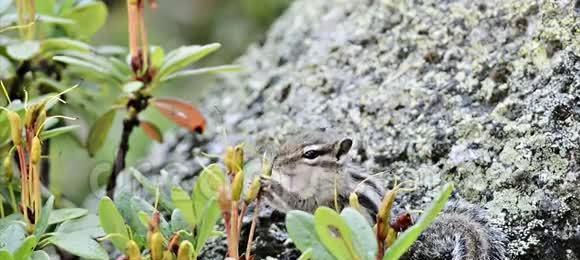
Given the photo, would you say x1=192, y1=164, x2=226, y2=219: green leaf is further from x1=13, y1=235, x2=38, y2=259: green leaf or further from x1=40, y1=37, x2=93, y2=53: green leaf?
x1=40, y1=37, x2=93, y2=53: green leaf

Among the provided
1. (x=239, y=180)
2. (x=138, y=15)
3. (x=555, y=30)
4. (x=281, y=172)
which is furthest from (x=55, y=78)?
(x=555, y=30)

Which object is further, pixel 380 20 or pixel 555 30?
pixel 380 20

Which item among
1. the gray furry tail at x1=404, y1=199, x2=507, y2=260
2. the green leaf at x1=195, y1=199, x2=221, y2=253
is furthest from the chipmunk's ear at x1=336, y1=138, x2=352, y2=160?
the green leaf at x1=195, y1=199, x2=221, y2=253

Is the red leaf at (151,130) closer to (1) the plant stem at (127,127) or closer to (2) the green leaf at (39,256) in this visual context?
(1) the plant stem at (127,127)

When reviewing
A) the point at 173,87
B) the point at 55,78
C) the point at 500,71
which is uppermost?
the point at 55,78

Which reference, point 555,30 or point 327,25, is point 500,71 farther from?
point 327,25

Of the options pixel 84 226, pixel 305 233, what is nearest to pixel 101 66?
pixel 84 226
